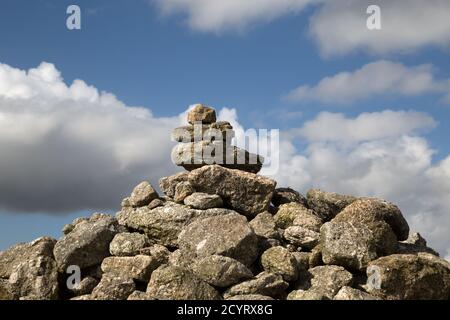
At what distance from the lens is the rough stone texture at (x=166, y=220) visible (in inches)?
1128

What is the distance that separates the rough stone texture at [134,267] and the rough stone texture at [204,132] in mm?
9205

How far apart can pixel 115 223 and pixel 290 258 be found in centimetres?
967

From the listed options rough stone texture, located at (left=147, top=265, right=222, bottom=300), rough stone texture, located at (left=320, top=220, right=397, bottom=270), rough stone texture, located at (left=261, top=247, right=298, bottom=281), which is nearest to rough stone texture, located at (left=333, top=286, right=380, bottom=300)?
rough stone texture, located at (left=320, top=220, right=397, bottom=270)

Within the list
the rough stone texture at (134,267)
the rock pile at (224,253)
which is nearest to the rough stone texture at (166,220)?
the rock pile at (224,253)

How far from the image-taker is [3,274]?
94.0ft

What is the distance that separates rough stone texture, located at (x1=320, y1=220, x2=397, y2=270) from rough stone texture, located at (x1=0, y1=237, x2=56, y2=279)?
1327 centimetres

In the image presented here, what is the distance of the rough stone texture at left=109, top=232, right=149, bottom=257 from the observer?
27.5 meters

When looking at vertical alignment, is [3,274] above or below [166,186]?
below

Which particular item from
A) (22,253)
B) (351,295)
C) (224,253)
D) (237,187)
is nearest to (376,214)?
(351,295)

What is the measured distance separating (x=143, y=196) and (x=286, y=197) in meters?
7.99

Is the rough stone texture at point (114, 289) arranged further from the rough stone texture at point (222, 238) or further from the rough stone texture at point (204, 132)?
the rough stone texture at point (204, 132)

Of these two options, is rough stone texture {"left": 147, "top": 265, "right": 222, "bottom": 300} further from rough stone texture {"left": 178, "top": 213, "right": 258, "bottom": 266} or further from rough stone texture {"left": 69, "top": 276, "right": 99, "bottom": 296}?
rough stone texture {"left": 69, "top": 276, "right": 99, "bottom": 296}
